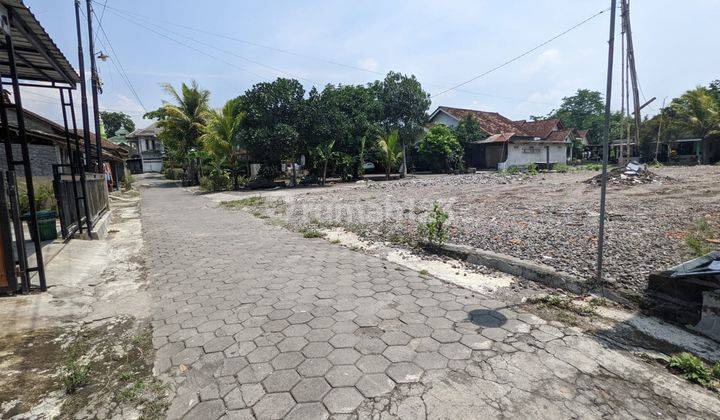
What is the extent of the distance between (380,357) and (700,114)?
35.5 m

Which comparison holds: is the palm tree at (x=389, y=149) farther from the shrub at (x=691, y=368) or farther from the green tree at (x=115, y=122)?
the green tree at (x=115, y=122)

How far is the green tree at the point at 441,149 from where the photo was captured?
92.1 feet

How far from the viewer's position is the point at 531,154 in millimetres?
31828

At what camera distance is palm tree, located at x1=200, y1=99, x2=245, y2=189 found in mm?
21203

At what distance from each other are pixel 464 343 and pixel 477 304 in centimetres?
93

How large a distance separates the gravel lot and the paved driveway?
5.58ft

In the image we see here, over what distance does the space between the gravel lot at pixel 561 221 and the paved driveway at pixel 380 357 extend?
1700mm

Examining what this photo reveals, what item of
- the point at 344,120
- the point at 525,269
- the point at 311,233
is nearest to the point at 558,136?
the point at 344,120

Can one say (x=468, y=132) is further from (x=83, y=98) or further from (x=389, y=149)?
(x=83, y=98)

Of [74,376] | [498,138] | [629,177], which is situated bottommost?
[74,376]

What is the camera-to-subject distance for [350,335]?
331 centimetres

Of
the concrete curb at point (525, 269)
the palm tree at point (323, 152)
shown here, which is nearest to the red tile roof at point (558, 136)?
the palm tree at point (323, 152)

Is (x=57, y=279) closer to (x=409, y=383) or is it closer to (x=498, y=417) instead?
(x=409, y=383)

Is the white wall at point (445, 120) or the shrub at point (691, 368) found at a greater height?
the white wall at point (445, 120)
